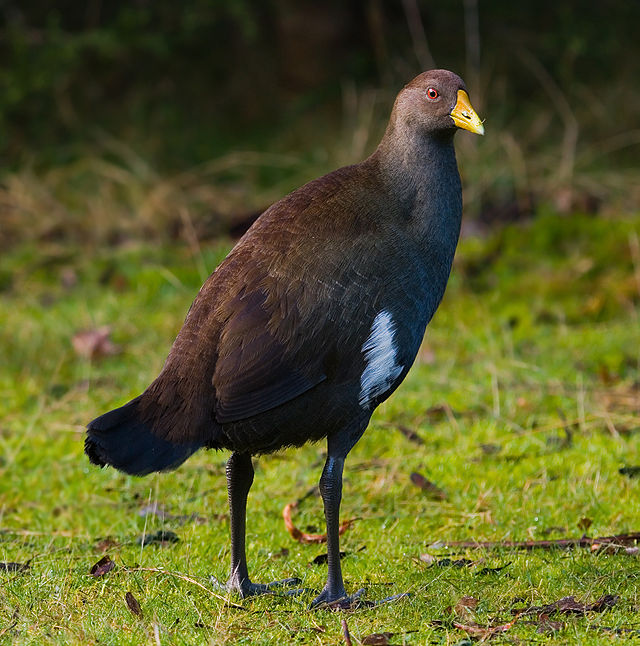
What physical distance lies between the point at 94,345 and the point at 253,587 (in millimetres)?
3303

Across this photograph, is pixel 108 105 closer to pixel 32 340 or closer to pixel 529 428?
pixel 32 340

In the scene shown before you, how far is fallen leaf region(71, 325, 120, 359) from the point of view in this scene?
6.88 meters

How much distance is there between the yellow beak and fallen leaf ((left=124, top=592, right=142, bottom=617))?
1.95m

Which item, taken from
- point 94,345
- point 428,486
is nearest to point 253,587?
point 428,486

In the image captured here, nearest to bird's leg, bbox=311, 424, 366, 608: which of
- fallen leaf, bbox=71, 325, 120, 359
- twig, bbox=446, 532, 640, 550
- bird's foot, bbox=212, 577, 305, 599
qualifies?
bird's foot, bbox=212, 577, 305, 599

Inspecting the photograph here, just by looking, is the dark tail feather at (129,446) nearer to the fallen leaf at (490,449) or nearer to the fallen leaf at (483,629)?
the fallen leaf at (483,629)

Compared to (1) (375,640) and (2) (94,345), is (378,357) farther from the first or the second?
(2) (94,345)

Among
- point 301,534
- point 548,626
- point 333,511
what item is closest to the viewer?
point 548,626

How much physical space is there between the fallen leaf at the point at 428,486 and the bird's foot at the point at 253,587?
3.83 ft

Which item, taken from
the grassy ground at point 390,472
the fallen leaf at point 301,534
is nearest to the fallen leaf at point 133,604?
the grassy ground at point 390,472

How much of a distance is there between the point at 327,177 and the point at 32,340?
348cm

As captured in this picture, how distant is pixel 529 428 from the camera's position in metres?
5.62

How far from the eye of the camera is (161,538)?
14.7 feet

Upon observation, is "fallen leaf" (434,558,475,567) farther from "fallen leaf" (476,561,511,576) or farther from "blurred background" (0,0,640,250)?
"blurred background" (0,0,640,250)
